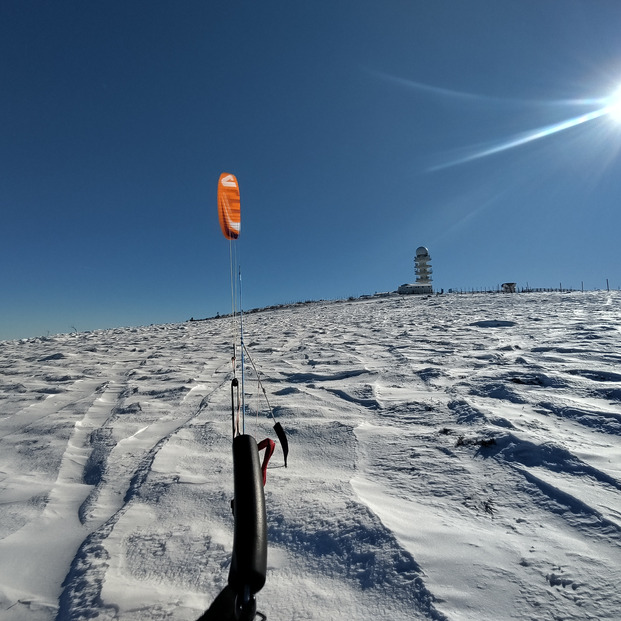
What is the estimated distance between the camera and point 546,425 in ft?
10.2

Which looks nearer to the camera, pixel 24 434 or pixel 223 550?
pixel 223 550

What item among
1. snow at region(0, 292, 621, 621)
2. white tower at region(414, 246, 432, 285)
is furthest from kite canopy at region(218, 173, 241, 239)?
white tower at region(414, 246, 432, 285)

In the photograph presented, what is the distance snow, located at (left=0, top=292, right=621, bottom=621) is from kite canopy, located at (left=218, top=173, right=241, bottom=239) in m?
2.19

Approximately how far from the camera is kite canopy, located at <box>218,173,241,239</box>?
4406mm

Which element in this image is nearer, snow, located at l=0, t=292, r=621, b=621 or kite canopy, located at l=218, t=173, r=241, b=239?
snow, located at l=0, t=292, r=621, b=621

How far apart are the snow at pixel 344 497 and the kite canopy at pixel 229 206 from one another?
219cm

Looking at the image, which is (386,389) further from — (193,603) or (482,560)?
(193,603)

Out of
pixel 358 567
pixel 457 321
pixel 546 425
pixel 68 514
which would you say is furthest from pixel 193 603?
pixel 457 321

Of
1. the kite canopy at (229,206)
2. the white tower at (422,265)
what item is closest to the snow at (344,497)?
the kite canopy at (229,206)

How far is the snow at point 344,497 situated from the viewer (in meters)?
1.53

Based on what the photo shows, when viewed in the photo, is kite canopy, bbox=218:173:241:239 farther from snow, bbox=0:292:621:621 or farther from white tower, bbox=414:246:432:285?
white tower, bbox=414:246:432:285

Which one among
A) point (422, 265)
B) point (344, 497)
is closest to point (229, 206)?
point (344, 497)

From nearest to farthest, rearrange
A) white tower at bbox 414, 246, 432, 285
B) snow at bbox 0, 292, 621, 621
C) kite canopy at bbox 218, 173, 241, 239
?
snow at bbox 0, 292, 621, 621, kite canopy at bbox 218, 173, 241, 239, white tower at bbox 414, 246, 432, 285

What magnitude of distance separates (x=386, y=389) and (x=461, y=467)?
208 cm
